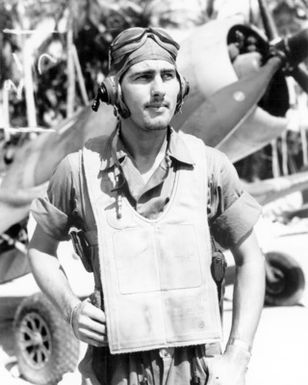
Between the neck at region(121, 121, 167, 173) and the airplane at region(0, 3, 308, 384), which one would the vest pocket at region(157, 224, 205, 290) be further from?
the airplane at region(0, 3, 308, 384)

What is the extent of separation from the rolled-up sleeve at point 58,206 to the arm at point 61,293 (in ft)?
0.11

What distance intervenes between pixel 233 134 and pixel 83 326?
561cm

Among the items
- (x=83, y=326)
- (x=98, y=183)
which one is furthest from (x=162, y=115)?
(x=83, y=326)

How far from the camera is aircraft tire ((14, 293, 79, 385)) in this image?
505 cm

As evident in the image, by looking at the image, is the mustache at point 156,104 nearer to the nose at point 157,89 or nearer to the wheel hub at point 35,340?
the nose at point 157,89

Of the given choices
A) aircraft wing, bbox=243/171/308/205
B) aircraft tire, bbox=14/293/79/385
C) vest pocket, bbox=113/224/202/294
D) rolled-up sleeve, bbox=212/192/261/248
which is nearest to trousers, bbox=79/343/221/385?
vest pocket, bbox=113/224/202/294

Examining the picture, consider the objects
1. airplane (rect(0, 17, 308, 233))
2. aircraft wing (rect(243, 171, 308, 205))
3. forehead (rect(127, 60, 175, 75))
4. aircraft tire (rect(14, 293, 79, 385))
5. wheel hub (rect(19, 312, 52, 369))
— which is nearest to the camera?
forehead (rect(127, 60, 175, 75))

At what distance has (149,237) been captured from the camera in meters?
1.58

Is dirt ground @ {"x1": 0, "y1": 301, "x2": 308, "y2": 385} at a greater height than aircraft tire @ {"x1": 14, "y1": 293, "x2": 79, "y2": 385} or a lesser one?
lesser

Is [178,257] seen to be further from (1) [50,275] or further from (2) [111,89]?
(2) [111,89]

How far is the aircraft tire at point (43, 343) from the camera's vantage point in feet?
16.6

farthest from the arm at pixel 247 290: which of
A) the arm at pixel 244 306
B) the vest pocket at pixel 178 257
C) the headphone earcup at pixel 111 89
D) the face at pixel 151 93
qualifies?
the headphone earcup at pixel 111 89

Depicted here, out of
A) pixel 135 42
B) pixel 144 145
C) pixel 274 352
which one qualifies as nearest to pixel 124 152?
pixel 144 145

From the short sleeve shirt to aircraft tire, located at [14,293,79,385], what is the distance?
11.0ft
